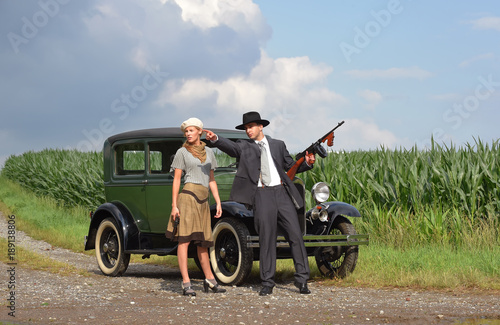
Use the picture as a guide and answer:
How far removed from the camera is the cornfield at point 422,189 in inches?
474

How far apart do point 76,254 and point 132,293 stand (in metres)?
6.13

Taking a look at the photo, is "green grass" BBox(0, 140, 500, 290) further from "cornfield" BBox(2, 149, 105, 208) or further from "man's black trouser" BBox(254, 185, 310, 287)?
"cornfield" BBox(2, 149, 105, 208)

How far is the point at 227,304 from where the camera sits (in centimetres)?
739

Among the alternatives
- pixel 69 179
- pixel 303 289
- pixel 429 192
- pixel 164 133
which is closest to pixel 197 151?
pixel 164 133

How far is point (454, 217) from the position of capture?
1234cm

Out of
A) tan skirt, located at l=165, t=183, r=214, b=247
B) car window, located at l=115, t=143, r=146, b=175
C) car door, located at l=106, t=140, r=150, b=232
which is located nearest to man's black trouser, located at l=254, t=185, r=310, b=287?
tan skirt, located at l=165, t=183, r=214, b=247

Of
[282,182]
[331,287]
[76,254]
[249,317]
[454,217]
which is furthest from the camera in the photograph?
[76,254]

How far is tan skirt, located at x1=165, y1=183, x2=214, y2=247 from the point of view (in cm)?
791

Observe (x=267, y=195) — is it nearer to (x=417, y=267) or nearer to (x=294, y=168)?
(x=294, y=168)

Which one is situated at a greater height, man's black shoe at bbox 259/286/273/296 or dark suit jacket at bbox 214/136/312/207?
dark suit jacket at bbox 214/136/312/207

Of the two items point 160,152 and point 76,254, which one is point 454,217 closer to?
point 160,152

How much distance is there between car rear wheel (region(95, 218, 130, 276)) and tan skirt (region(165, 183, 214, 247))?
2.10m

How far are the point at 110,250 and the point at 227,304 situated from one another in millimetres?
3465

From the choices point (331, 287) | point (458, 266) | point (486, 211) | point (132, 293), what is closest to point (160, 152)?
point (132, 293)
